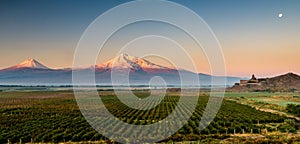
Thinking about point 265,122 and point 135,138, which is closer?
point 135,138

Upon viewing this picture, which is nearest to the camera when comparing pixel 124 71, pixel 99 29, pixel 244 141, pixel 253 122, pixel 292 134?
pixel 99 29

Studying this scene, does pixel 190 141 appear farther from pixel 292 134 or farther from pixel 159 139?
pixel 292 134

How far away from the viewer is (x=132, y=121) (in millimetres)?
26422

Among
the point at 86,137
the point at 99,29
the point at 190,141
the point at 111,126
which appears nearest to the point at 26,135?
the point at 86,137

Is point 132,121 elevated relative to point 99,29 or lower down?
lower down

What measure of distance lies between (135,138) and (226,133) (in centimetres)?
680

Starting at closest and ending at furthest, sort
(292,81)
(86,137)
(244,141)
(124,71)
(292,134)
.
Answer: (244,141)
(86,137)
(292,134)
(124,71)
(292,81)

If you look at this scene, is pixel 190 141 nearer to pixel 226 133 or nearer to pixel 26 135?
pixel 226 133

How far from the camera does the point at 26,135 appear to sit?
1936 centimetres

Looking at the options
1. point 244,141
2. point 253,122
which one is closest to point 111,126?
point 244,141

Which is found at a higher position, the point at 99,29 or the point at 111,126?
the point at 99,29

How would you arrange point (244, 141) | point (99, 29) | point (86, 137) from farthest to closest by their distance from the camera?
point (86, 137) → point (244, 141) → point (99, 29)

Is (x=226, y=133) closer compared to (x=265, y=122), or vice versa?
(x=226, y=133)

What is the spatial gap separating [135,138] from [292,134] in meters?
11.1
